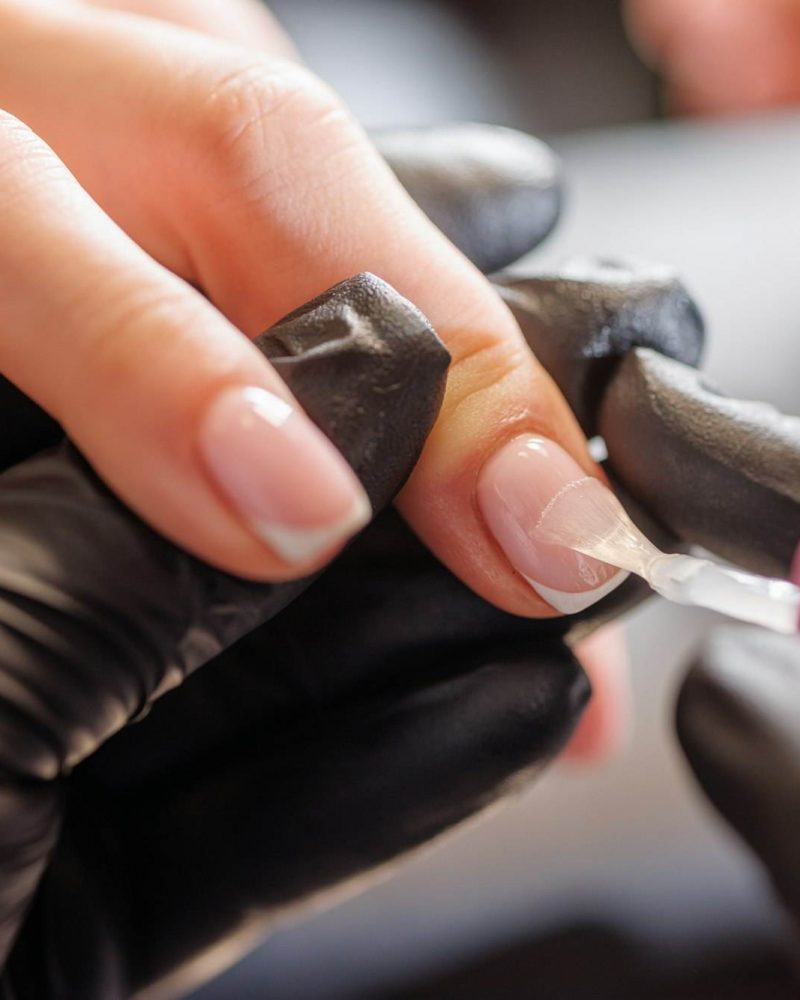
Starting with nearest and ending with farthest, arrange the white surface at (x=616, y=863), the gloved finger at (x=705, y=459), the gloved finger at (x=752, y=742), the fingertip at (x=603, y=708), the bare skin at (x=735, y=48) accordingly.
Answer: the gloved finger at (x=705, y=459)
the gloved finger at (x=752, y=742)
the white surface at (x=616, y=863)
the fingertip at (x=603, y=708)
the bare skin at (x=735, y=48)

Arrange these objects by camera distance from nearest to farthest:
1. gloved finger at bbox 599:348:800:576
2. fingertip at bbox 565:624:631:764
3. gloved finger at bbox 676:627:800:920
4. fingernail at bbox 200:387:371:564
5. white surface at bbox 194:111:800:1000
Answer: fingernail at bbox 200:387:371:564 < gloved finger at bbox 599:348:800:576 < gloved finger at bbox 676:627:800:920 < white surface at bbox 194:111:800:1000 < fingertip at bbox 565:624:631:764

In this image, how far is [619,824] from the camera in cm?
73

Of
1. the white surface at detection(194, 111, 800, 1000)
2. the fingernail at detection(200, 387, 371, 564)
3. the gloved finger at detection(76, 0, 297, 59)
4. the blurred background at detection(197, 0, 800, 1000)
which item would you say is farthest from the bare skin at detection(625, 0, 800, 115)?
the fingernail at detection(200, 387, 371, 564)

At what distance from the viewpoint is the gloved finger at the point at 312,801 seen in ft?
1.55

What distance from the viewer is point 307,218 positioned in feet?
1.50

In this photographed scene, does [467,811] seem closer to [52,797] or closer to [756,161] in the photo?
[52,797]

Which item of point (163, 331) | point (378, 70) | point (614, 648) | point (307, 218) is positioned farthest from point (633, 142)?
point (163, 331)

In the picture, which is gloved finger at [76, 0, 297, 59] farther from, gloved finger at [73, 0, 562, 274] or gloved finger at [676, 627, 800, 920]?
gloved finger at [676, 627, 800, 920]

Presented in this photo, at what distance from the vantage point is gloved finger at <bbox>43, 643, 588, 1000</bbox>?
0.47 meters

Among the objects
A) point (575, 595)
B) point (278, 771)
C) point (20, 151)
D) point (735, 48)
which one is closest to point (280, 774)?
point (278, 771)

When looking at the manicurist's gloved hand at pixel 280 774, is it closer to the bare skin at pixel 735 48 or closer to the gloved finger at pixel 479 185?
the gloved finger at pixel 479 185

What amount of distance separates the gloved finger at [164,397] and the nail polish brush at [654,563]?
11 cm

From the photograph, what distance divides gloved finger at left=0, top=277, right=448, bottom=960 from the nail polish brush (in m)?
0.08

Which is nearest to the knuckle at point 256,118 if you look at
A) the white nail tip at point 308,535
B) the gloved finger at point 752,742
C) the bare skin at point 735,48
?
the white nail tip at point 308,535
